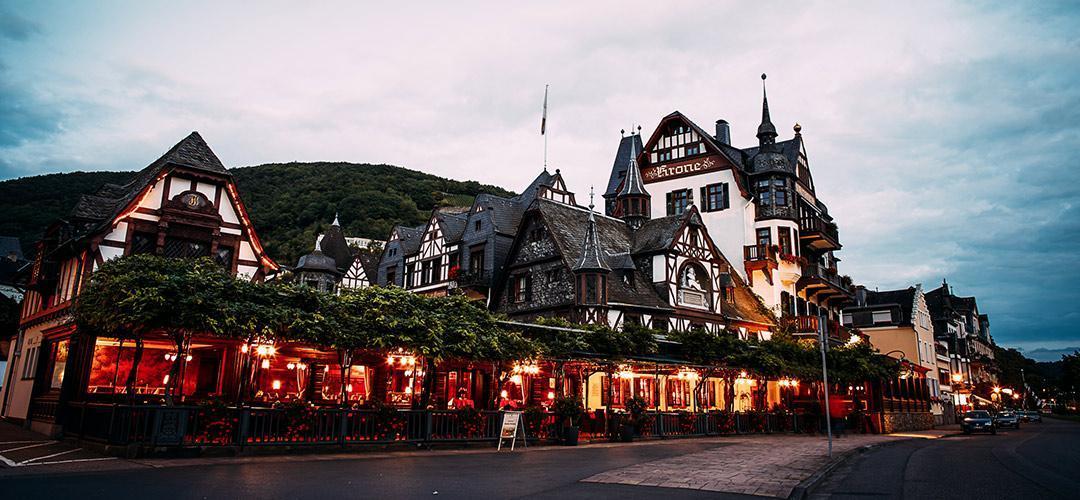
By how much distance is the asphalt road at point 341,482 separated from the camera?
9906mm

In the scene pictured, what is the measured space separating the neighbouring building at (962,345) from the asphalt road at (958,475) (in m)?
56.6

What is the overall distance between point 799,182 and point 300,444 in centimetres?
4080

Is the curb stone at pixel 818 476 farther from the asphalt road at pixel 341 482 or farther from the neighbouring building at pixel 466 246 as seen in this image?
the neighbouring building at pixel 466 246

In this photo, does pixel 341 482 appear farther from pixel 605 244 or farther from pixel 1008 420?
pixel 1008 420

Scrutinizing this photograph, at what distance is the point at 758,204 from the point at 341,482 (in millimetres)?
39145

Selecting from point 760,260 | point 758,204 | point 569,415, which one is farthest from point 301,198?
point 569,415

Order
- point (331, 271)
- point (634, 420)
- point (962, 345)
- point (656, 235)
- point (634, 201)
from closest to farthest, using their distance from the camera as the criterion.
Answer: point (634, 420)
point (656, 235)
point (634, 201)
point (331, 271)
point (962, 345)

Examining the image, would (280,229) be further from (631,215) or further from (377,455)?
(377,455)

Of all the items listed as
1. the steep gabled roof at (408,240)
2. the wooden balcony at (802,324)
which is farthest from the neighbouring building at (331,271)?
the wooden balcony at (802,324)

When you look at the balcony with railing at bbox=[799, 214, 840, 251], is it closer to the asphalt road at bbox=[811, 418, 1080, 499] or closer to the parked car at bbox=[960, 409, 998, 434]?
the parked car at bbox=[960, 409, 998, 434]

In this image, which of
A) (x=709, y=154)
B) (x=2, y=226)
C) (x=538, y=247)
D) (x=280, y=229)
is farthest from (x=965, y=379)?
(x=2, y=226)

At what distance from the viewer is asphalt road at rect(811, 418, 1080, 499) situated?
11.6 metres

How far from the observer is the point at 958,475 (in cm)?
1437

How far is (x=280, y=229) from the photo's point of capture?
360 feet
